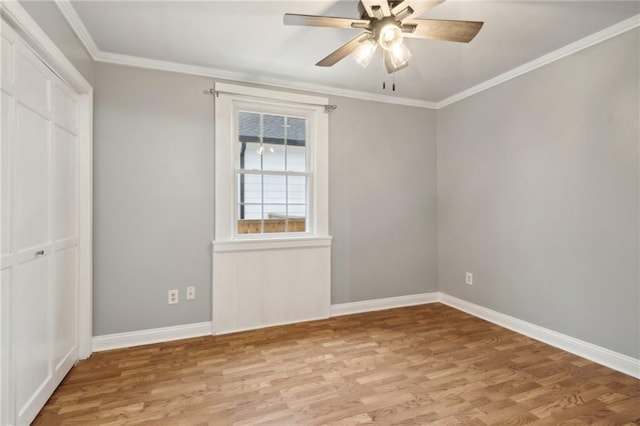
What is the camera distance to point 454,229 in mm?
3691

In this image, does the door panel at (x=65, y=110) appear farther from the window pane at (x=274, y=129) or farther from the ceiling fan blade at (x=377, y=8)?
the ceiling fan blade at (x=377, y=8)

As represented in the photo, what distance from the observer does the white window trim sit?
2.96 metres

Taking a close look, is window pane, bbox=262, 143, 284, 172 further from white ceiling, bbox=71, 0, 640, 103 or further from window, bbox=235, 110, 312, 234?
white ceiling, bbox=71, 0, 640, 103

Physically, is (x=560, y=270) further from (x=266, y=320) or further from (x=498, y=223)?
(x=266, y=320)

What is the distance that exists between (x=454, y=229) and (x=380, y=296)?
117 centimetres

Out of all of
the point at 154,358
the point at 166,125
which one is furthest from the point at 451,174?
the point at 154,358

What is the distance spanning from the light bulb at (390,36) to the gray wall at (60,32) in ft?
5.86

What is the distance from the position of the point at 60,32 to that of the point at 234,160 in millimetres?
1489

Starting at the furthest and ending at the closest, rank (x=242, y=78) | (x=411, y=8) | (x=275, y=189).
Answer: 1. (x=275, y=189)
2. (x=242, y=78)
3. (x=411, y=8)

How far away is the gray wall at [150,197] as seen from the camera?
8.62 ft

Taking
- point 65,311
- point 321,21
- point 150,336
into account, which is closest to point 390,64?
point 321,21

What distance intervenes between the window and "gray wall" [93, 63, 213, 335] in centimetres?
34

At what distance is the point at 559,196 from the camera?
8.60ft

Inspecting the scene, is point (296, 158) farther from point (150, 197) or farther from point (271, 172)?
point (150, 197)
